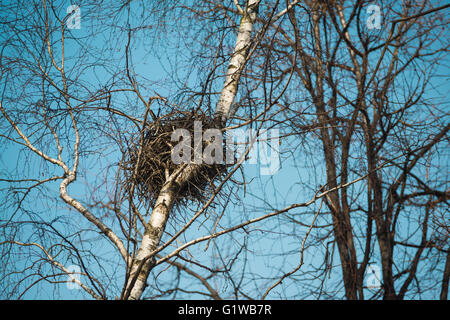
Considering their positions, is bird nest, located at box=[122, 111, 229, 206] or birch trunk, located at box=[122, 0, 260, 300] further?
bird nest, located at box=[122, 111, 229, 206]

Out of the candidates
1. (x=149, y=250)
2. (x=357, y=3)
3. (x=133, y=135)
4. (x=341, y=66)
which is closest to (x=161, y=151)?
(x=133, y=135)

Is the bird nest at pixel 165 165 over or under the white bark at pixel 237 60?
under

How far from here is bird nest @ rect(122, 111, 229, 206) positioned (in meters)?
2.62

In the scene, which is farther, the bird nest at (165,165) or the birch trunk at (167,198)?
the bird nest at (165,165)

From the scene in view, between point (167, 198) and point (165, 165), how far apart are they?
A: 30 centimetres

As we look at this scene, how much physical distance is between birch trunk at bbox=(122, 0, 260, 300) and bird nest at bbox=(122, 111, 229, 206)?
0.11m

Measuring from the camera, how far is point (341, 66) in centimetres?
354

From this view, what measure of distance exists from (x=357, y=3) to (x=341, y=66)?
19.8 inches

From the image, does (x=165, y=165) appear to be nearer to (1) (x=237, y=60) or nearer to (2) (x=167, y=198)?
(2) (x=167, y=198)

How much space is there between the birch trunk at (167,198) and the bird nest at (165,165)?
0.36 ft

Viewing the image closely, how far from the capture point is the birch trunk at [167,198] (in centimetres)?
209

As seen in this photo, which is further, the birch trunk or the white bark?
the white bark

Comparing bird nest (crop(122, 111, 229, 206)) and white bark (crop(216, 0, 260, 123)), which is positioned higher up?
white bark (crop(216, 0, 260, 123))
